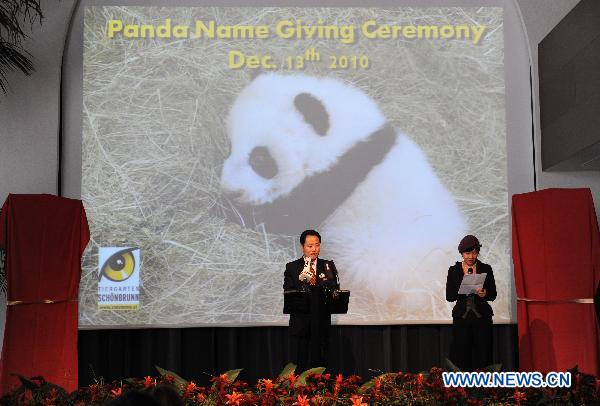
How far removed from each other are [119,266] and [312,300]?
1.77m

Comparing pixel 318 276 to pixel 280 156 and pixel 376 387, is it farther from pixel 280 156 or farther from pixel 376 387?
pixel 376 387

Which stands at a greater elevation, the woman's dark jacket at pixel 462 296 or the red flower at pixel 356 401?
the woman's dark jacket at pixel 462 296

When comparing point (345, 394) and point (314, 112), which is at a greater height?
point (314, 112)

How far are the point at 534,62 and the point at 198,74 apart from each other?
2.59 m

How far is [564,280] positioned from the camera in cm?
461

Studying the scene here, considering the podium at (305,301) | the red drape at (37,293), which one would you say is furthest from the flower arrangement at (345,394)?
the red drape at (37,293)

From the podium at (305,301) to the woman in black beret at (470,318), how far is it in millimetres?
731

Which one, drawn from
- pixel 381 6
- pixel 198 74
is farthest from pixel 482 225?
pixel 198 74

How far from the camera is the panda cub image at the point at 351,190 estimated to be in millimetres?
5348

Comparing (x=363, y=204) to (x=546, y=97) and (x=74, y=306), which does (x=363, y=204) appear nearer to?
(x=546, y=97)

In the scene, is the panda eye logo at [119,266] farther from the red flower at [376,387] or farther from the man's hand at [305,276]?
the red flower at [376,387]

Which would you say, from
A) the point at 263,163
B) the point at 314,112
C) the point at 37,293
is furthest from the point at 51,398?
the point at 314,112

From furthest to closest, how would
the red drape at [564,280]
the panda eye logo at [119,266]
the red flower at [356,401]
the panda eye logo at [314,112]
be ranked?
the panda eye logo at [314,112], the panda eye logo at [119,266], the red drape at [564,280], the red flower at [356,401]

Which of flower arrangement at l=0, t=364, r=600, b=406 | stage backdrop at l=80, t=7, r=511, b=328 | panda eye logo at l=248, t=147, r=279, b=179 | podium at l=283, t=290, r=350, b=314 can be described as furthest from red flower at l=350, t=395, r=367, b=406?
panda eye logo at l=248, t=147, r=279, b=179
